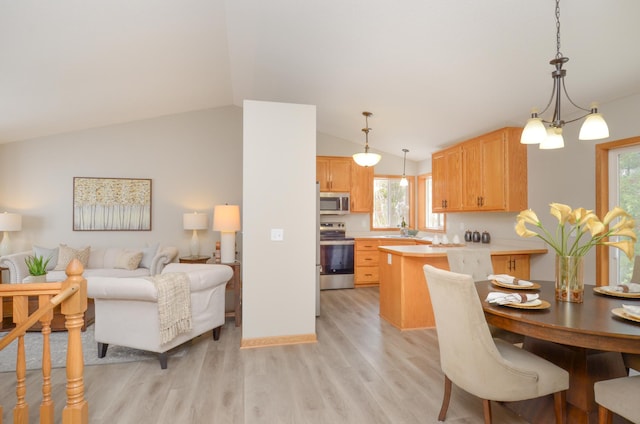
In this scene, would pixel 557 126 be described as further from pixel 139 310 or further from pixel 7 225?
pixel 7 225

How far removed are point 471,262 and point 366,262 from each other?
3096mm

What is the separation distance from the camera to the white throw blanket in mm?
2637

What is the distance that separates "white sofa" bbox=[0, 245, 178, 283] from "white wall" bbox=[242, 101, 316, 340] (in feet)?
7.29

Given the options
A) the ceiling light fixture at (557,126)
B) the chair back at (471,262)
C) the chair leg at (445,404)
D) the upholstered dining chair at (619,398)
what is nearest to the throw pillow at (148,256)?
the chair back at (471,262)

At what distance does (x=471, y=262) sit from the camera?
285 centimetres

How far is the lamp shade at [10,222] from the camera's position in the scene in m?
4.55

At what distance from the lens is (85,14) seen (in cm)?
267

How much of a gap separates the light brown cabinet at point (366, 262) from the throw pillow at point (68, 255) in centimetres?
421

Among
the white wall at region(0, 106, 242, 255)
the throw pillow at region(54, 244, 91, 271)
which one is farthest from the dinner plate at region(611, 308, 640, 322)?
the throw pillow at region(54, 244, 91, 271)

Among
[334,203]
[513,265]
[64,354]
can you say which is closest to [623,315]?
[513,265]

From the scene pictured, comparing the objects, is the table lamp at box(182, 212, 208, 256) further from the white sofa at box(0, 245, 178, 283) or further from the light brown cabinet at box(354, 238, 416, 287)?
the light brown cabinet at box(354, 238, 416, 287)

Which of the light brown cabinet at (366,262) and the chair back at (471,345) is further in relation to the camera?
the light brown cabinet at (366,262)

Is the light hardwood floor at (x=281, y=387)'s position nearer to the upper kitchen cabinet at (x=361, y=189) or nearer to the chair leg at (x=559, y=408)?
the chair leg at (x=559, y=408)

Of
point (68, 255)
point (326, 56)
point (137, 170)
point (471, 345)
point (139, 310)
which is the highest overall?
point (326, 56)
